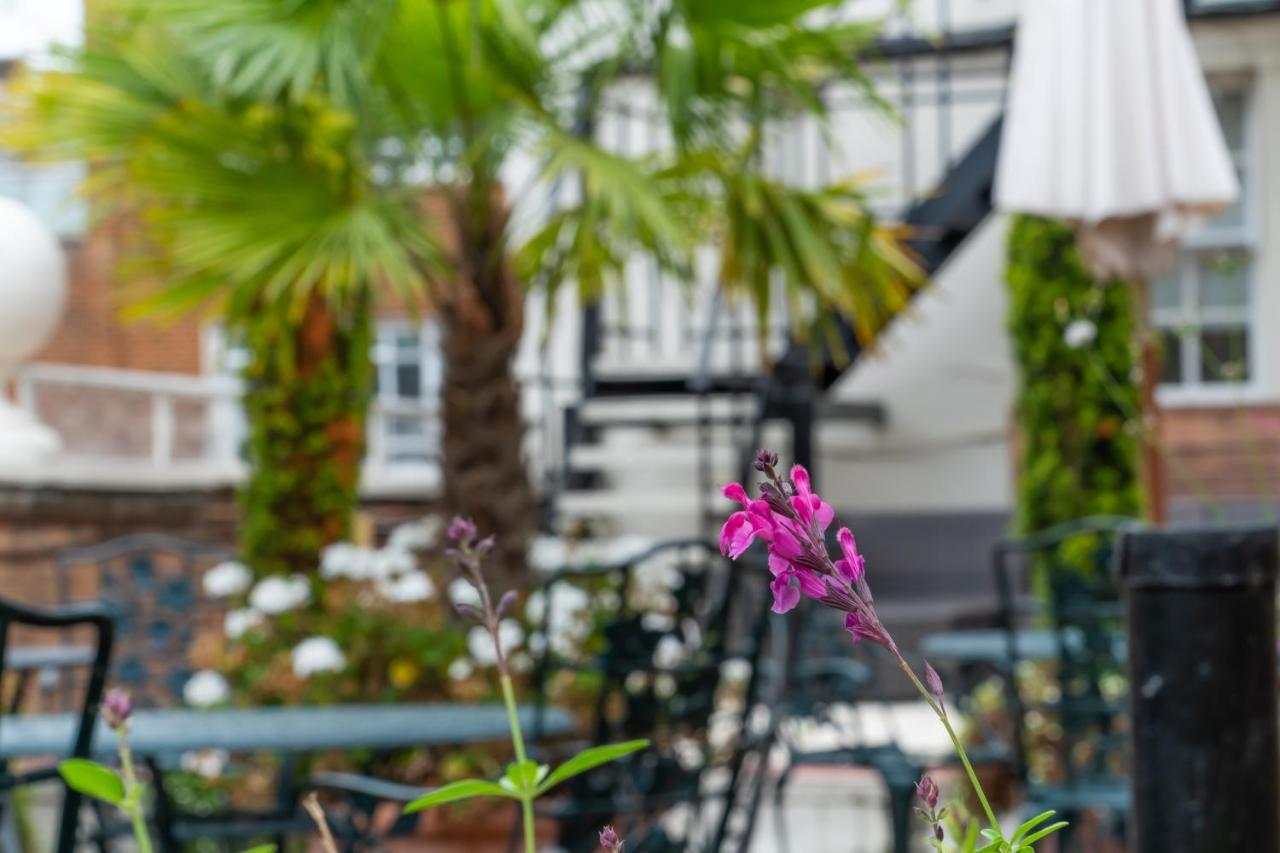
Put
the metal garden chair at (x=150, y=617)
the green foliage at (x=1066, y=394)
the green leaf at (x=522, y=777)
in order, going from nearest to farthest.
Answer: the green leaf at (x=522, y=777)
the metal garden chair at (x=150, y=617)
the green foliage at (x=1066, y=394)

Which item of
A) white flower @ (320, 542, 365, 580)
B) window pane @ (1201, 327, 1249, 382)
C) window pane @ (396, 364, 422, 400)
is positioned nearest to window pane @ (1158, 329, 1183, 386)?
Answer: window pane @ (1201, 327, 1249, 382)

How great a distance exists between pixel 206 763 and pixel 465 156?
2134mm

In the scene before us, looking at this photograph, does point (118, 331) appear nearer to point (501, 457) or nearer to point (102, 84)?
point (102, 84)

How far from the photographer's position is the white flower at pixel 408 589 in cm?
517

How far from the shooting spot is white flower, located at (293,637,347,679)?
4875 millimetres

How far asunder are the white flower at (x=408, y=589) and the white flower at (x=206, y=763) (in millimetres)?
729

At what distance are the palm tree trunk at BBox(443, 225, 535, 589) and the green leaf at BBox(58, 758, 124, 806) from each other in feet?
14.3

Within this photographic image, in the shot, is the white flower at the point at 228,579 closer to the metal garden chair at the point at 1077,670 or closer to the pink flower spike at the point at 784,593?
the metal garden chair at the point at 1077,670

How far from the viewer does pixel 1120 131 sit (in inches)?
171

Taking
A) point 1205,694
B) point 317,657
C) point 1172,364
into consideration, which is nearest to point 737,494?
point 1205,694

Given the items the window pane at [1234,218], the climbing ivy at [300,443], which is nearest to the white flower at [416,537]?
the climbing ivy at [300,443]

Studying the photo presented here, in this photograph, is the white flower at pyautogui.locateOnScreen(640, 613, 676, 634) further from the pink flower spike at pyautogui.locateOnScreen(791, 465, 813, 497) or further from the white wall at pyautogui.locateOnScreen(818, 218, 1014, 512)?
the white wall at pyautogui.locateOnScreen(818, 218, 1014, 512)

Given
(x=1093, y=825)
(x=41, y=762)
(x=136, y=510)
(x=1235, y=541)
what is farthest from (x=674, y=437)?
(x=1235, y=541)

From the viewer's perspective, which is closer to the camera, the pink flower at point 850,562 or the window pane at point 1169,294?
the pink flower at point 850,562
